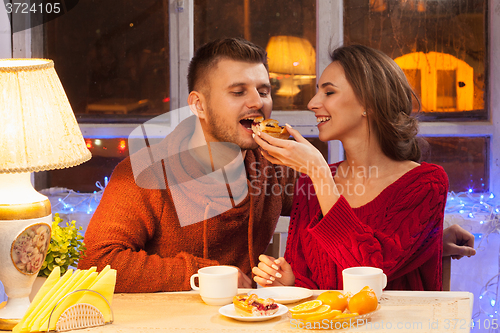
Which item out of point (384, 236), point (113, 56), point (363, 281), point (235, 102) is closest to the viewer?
point (363, 281)

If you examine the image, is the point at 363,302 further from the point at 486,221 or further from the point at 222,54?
the point at 486,221

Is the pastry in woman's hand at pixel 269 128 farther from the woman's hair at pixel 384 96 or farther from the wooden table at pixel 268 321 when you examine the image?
the wooden table at pixel 268 321

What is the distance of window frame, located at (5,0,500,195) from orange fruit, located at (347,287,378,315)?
68.5 inches

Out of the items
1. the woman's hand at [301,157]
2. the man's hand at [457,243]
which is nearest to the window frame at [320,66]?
the man's hand at [457,243]

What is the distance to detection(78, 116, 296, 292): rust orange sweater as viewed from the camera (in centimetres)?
154

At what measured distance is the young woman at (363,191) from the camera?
1.60 meters

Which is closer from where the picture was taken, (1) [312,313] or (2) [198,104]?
(1) [312,313]

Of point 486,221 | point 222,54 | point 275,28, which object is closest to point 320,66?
point 275,28

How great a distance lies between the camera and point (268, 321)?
44.8 inches

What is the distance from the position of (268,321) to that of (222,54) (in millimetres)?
1199

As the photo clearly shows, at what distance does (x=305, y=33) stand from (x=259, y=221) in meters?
1.40

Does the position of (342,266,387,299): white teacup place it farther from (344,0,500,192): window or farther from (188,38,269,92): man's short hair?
(344,0,500,192): window

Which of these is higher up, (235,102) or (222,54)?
(222,54)

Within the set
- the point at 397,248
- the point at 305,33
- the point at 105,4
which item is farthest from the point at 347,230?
the point at 105,4
